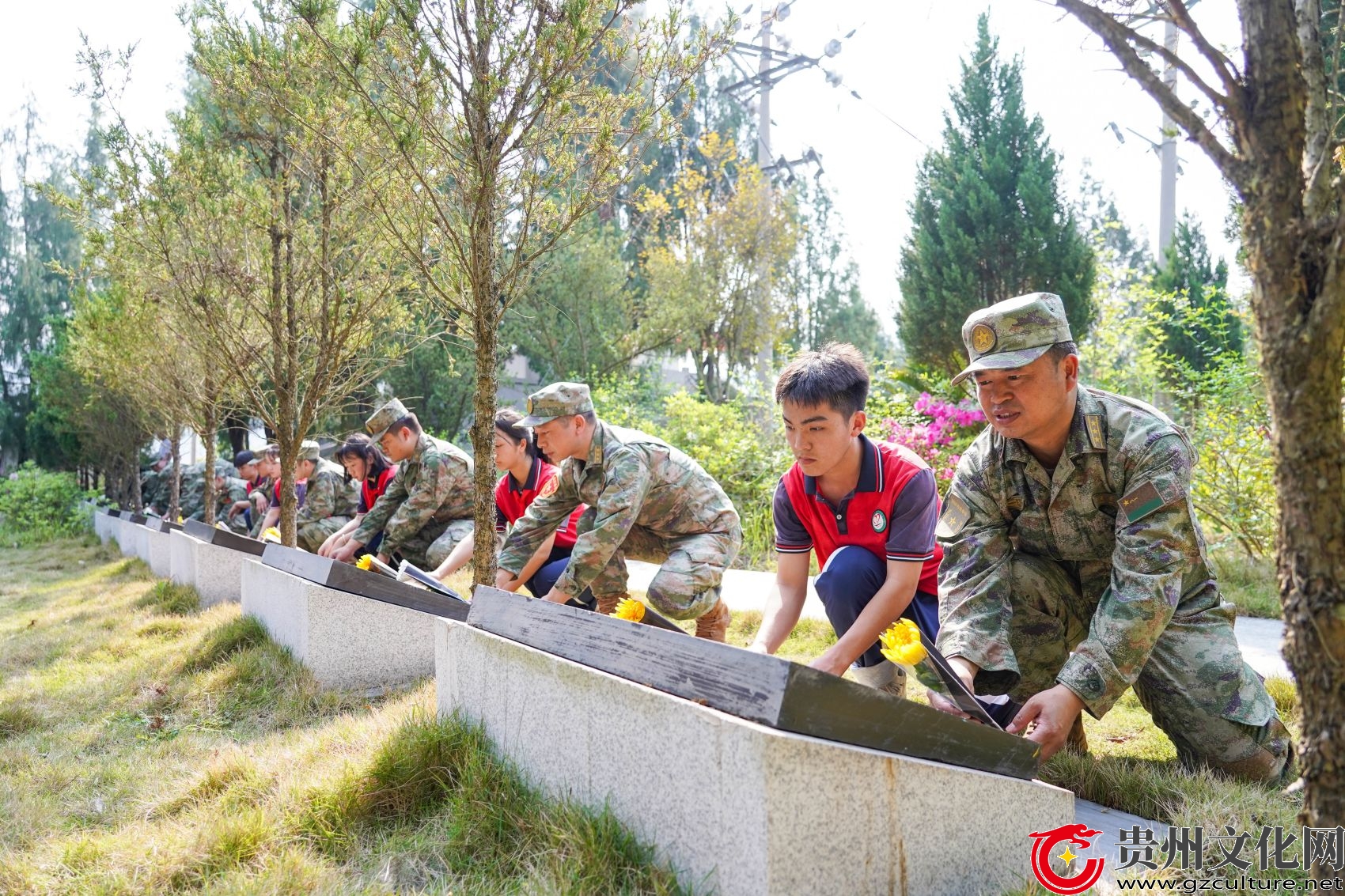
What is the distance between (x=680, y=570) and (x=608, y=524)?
55cm

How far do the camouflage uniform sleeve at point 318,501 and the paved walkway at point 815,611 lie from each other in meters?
3.17

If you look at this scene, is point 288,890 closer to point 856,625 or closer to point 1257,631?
point 856,625

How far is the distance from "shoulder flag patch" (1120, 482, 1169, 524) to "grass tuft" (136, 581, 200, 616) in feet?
21.6

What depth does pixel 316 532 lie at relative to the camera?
30.8 feet

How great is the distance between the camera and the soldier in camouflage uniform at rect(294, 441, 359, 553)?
30.7ft

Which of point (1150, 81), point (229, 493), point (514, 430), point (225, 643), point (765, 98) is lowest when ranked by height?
point (225, 643)

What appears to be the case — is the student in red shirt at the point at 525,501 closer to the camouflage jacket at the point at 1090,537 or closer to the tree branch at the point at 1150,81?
the camouflage jacket at the point at 1090,537

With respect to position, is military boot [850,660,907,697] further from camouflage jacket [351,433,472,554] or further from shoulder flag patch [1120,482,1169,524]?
camouflage jacket [351,433,472,554]

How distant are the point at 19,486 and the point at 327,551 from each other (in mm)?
15357

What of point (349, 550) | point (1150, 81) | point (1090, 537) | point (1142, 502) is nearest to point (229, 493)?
point (349, 550)

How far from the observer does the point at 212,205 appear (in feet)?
21.8

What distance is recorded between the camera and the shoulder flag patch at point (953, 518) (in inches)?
129

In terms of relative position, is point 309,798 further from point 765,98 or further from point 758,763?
point 765,98

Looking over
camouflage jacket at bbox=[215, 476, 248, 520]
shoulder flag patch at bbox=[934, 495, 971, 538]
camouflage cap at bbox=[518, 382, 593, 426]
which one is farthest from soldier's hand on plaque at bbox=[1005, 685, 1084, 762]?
camouflage jacket at bbox=[215, 476, 248, 520]
